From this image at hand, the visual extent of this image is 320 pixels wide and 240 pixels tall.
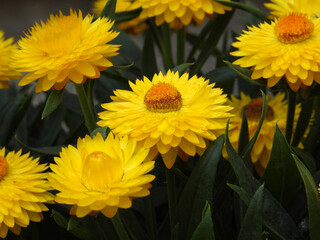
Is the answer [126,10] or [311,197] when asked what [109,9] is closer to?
[126,10]

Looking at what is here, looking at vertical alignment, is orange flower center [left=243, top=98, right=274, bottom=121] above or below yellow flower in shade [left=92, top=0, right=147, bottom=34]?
below

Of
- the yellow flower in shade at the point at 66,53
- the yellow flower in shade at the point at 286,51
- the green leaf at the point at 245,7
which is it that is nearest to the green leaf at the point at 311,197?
the yellow flower in shade at the point at 286,51

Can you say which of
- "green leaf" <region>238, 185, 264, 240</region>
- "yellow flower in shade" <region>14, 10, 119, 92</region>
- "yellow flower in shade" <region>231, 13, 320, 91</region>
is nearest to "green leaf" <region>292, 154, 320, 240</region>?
"green leaf" <region>238, 185, 264, 240</region>

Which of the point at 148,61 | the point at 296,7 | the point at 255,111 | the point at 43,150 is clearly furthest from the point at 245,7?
the point at 43,150

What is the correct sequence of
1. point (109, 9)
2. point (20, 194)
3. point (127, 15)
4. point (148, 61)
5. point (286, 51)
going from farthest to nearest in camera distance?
point (148, 61)
point (127, 15)
point (109, 9)
point (286, 51)
point (20, 194)

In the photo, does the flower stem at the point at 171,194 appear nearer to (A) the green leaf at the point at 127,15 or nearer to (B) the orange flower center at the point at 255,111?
(B) the orange flower center at the point at 255,111

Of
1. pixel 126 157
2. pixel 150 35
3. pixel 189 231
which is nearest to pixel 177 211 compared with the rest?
pixel 189 231

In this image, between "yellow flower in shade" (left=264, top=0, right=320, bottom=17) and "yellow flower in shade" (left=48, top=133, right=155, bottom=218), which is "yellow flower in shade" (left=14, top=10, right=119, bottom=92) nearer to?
"yellow flower in shade" (left=48, top=133, right=155, bottom=218)
